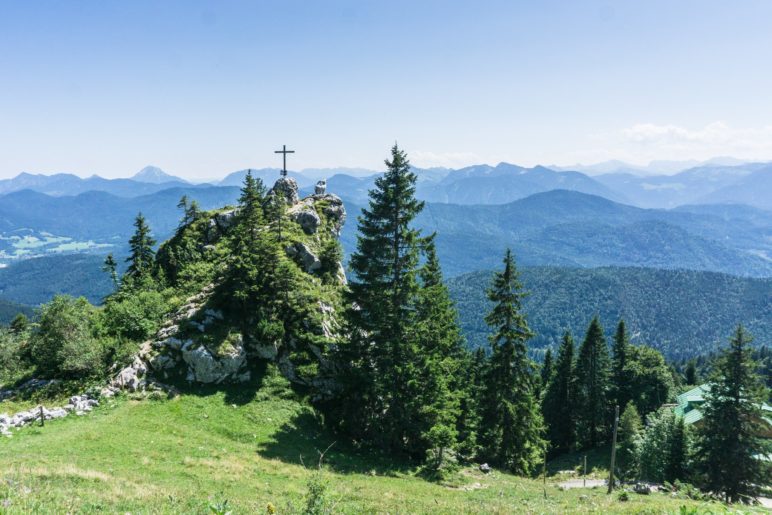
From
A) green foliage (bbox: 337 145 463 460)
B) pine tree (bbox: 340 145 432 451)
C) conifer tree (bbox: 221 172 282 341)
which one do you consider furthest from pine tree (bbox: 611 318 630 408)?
conifer tree (bbox: 221 172 282 341)

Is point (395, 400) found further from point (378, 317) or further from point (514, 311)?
point (514, 311)

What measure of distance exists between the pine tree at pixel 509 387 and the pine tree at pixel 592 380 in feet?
95.7

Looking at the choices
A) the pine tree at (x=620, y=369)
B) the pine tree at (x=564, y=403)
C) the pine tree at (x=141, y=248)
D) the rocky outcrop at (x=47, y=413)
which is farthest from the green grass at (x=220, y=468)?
the pine tree at (x=620, y=369)

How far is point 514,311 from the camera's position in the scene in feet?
125

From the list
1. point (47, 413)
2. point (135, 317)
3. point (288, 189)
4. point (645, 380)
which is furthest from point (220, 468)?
point (645, 380)

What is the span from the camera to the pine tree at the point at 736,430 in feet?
114

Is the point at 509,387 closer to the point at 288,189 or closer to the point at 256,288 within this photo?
the point at 256,288

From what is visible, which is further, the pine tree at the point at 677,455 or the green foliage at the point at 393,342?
the pine tree at the point at 677,455

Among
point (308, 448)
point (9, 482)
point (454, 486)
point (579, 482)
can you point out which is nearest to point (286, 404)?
point (308, 448)

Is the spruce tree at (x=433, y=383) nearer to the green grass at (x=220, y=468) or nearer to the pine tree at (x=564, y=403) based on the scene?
the green grass at (x=220, y=468)

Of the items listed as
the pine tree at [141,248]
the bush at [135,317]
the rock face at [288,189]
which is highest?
the rock face at [288,189]

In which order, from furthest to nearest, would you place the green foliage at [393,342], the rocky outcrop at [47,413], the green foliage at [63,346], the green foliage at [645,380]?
the green foliage at [645,380] → the green foliage at [63,346] → the green foliage at [393,342] → the rocky outcrop at [47,413]

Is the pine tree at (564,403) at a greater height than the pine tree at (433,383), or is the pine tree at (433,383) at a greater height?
the pine tree at (433,383)

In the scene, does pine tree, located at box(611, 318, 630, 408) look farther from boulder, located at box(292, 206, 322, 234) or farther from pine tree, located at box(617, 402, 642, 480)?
boulder, located at box(292, 206, 322, 234)
